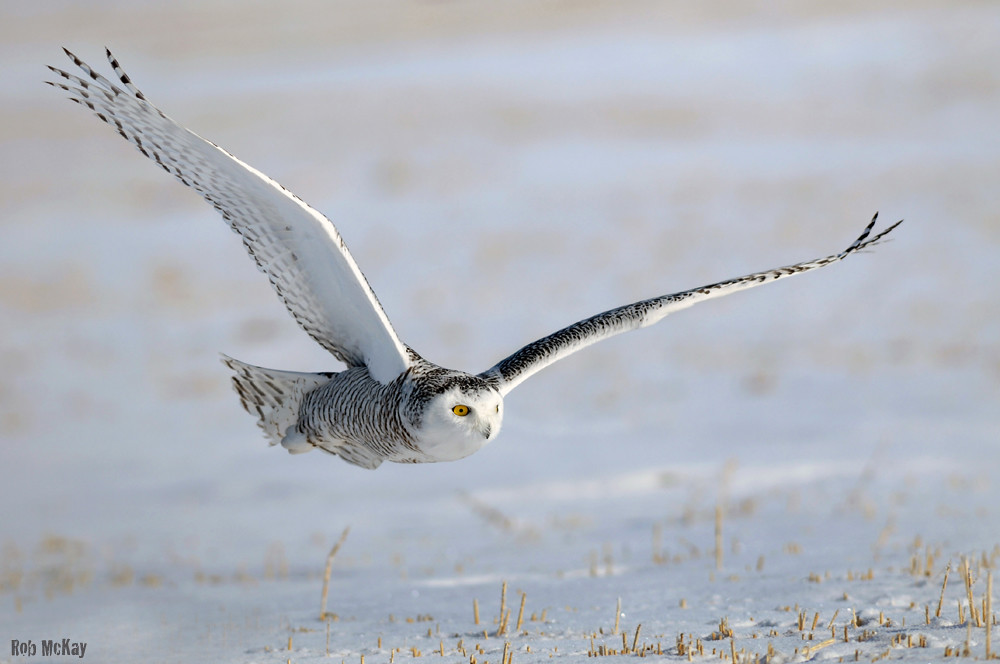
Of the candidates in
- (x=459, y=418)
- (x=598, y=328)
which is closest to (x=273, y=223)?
(x=459, y=418)

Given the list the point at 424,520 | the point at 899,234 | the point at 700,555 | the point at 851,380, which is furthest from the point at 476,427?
the point at 899,234

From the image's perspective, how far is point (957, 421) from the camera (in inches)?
684

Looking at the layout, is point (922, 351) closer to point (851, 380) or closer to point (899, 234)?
point (851, 380)

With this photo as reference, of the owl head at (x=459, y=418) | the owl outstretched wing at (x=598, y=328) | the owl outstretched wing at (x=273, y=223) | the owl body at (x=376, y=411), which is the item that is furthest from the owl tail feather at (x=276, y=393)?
the owl head at (x=459, y=418)

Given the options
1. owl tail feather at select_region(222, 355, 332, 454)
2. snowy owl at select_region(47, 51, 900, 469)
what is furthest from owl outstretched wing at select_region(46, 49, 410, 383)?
owl tail feather at select_region(222, 355, 332, 454)

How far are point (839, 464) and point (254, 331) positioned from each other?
11234 millimetres

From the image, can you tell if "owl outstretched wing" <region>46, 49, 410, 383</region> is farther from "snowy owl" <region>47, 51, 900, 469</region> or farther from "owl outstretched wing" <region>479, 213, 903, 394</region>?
"owl outstretched wing" <region>479, 213, 903, 394</region>

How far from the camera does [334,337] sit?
6.72m

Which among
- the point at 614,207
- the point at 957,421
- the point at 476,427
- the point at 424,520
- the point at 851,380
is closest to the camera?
the point at 476,427

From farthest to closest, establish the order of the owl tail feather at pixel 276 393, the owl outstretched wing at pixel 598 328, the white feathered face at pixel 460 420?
the owl tail feather at pixel 276 393 → the owl outstretched wing at pixel 598 328 → the white feathered face at pixel 460 420

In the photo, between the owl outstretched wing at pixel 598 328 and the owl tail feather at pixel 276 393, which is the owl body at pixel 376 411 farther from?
the owl outstretched wing at pixel 598 328

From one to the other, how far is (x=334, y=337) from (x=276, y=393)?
1.86 ft

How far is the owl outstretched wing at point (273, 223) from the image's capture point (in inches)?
230

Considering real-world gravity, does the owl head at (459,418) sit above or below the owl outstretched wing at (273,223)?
below
